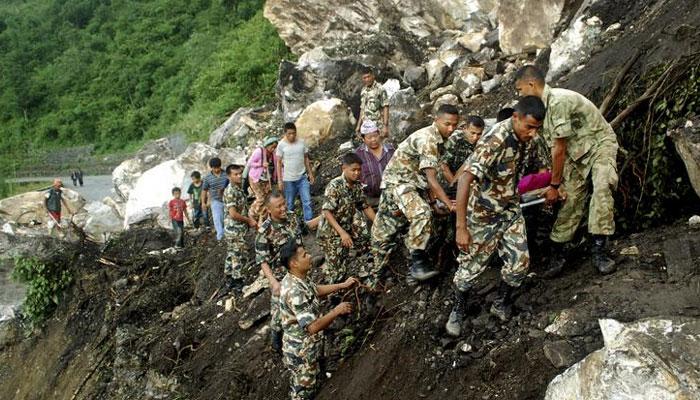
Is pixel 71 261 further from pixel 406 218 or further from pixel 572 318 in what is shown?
pixel 572 318

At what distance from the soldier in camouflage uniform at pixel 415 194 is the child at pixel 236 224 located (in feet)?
7.76

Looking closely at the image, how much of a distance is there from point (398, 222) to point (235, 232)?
2.83 meters

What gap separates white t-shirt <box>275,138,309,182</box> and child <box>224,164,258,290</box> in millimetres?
688

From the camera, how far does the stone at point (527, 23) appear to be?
31.0 ft

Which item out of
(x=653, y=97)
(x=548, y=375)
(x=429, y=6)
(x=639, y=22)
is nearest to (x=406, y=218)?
(x=548, y=375)

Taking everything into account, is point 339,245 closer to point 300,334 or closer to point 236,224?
point 300,334

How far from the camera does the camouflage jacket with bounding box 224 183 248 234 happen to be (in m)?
6.84

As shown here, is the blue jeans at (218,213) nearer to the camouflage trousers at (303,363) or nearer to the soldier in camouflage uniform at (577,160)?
the camouflage trousers at (303,363)

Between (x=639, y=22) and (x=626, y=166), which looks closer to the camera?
(x=626, y=166)

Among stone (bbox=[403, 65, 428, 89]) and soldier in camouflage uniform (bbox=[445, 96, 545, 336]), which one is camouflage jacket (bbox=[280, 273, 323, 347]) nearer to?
soldier in camouflage uniform (bbox=[445, 96, 545, 336])

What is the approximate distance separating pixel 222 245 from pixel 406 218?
5022 millimetres

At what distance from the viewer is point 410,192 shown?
4.69 metres

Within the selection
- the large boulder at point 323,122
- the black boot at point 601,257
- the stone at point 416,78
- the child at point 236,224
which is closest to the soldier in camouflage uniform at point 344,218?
the child at point 236,224

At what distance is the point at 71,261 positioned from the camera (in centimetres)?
1074
